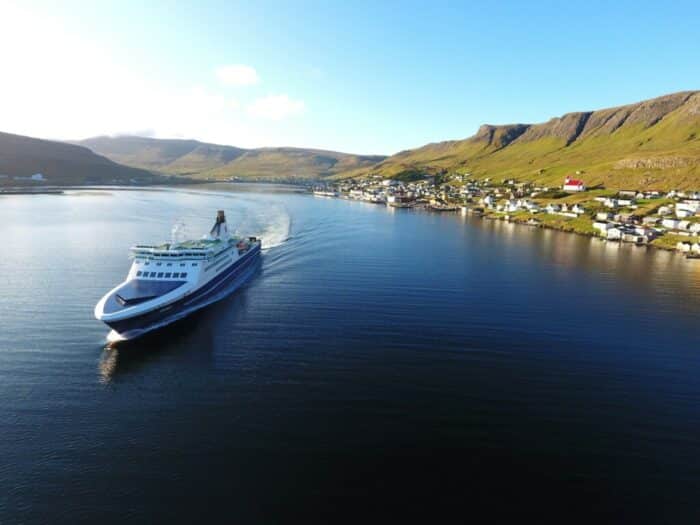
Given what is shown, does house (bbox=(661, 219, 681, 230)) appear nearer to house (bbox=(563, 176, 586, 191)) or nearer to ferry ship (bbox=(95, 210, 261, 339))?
house (bbox=(563, 176, 586, 191))

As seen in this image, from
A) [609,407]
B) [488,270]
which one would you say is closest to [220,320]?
[609,407]

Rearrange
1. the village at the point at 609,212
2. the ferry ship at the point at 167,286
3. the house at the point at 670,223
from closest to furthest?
1. the ferry ship at the point at 167,286
2. the village at the point at 609,212
3. the house at the point at 670,223

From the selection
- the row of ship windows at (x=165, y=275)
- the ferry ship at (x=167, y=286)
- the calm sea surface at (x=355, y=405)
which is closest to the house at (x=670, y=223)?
the calm sea surface at (x=355, y=405)

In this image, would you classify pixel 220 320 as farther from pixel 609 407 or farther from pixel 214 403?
pixel 609 407

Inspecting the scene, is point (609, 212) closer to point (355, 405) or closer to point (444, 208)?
point (444, 208)

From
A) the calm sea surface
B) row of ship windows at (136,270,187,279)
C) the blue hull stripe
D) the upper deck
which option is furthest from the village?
row of ship windows at (136,270,187,279)

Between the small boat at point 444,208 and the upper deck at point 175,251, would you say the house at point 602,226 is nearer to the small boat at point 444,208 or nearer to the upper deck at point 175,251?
the small boat at point 444,208

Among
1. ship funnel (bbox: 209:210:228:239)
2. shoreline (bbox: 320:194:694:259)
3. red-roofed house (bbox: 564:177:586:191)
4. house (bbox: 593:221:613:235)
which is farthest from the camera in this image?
red-roofed house (bbox: 564:177:586:191)
